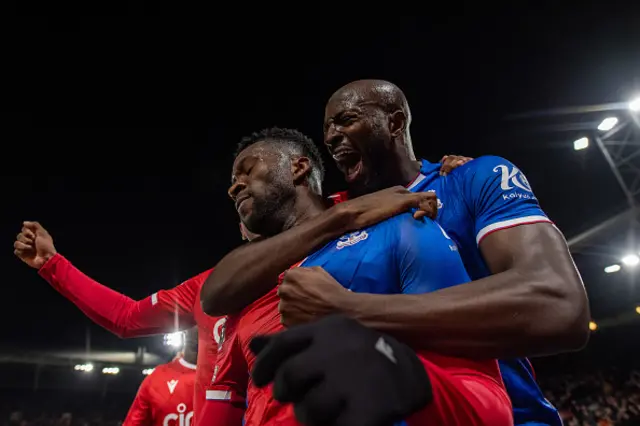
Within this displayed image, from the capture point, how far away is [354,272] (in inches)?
48.5

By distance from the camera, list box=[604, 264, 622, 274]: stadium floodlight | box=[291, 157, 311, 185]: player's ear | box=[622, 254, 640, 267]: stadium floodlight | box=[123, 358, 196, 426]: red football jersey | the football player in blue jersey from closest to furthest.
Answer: the football player in blue jersey → box=[291, 157, 311, 185]: player's ear → box=[123, 358, 196, 426]: red football jersey → box=[622, 254, 640, 267]: stadium floodlight → box=[604, 264, 622, 274]: stadium floodlight

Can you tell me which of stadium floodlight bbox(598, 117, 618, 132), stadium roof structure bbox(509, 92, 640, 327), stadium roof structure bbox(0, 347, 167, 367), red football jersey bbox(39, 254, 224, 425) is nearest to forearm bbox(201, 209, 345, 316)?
red football jersey bbox(39, 254, 224, 425)

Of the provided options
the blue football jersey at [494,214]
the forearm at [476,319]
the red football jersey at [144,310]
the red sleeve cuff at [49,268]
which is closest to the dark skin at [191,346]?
the red football jersey at [144,310]

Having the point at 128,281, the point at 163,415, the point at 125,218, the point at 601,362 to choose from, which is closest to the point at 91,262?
the point at 128,281

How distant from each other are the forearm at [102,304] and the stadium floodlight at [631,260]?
9.23 meters

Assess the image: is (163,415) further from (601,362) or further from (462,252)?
(601,362)

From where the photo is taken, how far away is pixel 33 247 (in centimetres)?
300

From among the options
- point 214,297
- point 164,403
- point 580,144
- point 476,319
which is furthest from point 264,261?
point 580,144

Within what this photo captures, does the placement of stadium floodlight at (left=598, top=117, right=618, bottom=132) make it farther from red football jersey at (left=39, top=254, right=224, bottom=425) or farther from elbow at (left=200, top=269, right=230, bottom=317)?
elbow at (left=200, top=269, right=230, bottom=317)

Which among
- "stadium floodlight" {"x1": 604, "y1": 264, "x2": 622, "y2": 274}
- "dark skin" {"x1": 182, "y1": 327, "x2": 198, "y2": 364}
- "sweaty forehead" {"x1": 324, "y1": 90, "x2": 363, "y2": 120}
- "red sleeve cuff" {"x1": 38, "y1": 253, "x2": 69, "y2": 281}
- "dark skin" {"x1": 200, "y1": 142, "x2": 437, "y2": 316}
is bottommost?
"dark skin" {"x1": 182, "y1": 327, "x2": 198, "y2": 364}

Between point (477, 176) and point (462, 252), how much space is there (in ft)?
0.81

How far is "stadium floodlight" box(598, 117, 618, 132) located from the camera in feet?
25.7

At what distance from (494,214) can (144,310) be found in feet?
8.01

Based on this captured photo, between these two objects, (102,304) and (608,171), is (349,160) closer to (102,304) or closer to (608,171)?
(102,304)
